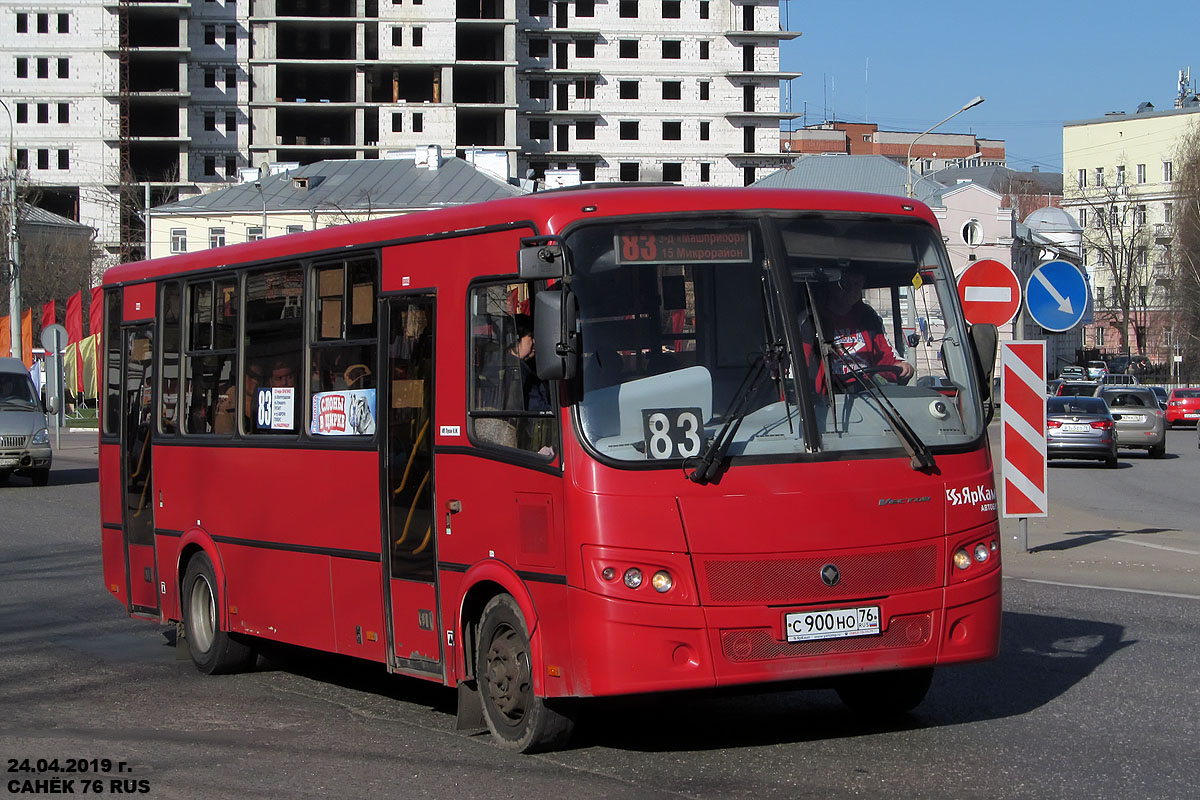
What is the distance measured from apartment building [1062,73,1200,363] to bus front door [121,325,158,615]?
343 feet

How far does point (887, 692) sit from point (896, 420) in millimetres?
1672

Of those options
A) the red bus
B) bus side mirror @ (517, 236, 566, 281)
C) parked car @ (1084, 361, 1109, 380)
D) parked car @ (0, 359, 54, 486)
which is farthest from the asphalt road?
parked car @ (1084, 361, 1109, 380)

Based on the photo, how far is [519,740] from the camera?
8031 millimetres

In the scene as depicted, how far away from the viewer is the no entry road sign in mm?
16328

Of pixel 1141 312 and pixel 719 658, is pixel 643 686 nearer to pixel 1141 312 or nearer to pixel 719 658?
pixel 719 658

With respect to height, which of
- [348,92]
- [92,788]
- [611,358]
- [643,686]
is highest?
[348,92]

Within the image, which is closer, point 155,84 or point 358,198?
point 358,198

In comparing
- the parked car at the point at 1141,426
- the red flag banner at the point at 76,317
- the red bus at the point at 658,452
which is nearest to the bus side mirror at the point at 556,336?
the red bus at the point at 658,452

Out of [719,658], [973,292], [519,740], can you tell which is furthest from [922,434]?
[973,292]

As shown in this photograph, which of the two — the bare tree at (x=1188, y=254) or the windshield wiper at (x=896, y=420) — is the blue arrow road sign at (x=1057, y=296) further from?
the bare tree at (x=1188, y=254)

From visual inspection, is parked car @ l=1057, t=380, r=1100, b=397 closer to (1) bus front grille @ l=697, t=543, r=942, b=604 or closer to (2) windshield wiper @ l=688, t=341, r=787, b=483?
(1) bus front grille @ l=697, t=543, r=942, b=604

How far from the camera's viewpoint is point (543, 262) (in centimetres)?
767

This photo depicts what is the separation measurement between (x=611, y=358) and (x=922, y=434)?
5.27 ft

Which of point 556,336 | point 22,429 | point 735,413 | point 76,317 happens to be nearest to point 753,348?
point 735,413
